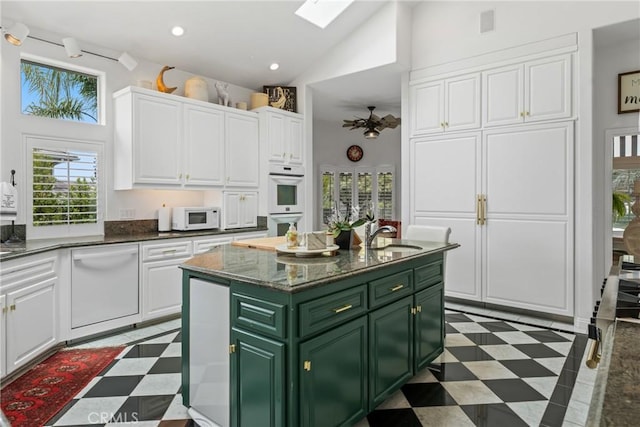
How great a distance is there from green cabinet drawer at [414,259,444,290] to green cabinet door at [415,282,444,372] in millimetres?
41

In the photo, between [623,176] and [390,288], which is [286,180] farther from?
[623,176]

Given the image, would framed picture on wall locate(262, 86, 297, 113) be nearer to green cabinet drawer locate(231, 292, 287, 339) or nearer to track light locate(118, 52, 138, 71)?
track light locate(118, 52, 138, 71)

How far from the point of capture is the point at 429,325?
8.94 feet

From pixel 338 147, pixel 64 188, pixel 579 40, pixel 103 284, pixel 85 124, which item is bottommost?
pixel 103 284

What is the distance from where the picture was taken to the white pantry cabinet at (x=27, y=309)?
8.66 ft

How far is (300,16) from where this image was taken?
448 centimetres

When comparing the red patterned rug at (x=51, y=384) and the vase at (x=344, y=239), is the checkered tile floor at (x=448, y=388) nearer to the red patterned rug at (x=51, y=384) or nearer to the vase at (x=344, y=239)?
the red patterned rug at (x=51, y=384)

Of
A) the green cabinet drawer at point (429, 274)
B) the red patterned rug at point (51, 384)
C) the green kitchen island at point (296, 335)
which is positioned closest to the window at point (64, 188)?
the red patterned rug at point (51, 384)

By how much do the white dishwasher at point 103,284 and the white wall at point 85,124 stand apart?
756mm

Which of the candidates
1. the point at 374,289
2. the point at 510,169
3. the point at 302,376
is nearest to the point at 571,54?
the point at 510,169

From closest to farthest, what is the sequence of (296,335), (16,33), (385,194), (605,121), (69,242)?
(296,335)
(16,33)
(69,242)
(605,121)
(385,194)

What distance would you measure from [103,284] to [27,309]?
70 centimetres

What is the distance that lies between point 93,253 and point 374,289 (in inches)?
106

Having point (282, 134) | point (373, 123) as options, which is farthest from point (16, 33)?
point (373, 123)
